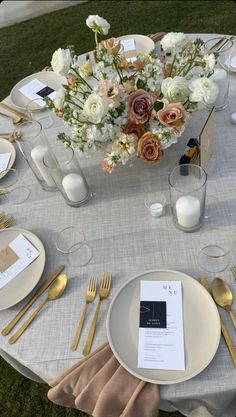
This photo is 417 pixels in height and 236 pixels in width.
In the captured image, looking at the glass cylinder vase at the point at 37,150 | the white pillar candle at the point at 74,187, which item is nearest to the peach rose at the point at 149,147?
the white pillar candle at the point at 74,187

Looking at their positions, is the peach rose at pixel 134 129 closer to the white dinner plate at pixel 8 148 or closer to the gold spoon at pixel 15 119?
the white dinner plate at pixel 8 148

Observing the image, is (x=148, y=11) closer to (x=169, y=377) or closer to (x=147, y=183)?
(x=147, y=183)

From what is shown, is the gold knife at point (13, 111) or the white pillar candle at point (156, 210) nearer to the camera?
the white pillar candle at point (156, 210)

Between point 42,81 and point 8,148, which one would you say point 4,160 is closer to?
point 8,148

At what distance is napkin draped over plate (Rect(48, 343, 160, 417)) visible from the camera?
0.86 metres

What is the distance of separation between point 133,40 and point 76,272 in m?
1.29

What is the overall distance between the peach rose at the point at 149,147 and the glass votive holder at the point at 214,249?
0.28 meters

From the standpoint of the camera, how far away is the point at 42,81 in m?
1.80

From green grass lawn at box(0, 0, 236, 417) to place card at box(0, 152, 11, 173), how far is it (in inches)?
80.2

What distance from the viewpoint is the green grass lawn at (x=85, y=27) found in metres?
3.40

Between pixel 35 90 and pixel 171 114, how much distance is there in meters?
0.95

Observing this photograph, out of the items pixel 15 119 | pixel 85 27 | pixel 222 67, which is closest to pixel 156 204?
pixel 222 67

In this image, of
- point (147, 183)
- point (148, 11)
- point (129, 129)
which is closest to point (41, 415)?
point (147, 183)

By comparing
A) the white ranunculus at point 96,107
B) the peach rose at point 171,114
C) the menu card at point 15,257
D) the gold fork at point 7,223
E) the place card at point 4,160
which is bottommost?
the menu card at point 15,257
